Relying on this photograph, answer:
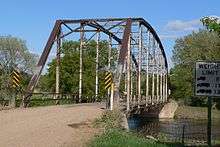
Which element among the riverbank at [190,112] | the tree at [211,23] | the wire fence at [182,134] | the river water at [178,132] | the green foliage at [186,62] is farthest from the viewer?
the green foliage at [186,62]

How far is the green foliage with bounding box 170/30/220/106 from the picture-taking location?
101000mm

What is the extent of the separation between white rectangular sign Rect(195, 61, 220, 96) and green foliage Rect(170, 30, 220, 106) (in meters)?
81.9

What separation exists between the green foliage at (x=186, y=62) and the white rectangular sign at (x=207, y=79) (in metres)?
81.9

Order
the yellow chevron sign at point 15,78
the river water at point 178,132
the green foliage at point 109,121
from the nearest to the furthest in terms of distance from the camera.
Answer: the green foliage at point 109,121
the river water at point 178,132
the yellow chevron sign at point 15,78

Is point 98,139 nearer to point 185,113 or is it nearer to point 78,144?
point 78,144

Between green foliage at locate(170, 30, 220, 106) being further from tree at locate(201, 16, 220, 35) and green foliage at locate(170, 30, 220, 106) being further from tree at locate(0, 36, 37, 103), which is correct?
tree at locate(201, 16, 220, 35)

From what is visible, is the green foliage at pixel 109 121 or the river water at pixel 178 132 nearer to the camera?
the green foliage at pixel 109 121

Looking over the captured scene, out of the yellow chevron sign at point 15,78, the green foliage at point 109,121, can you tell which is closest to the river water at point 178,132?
the green foliage at point 109,121

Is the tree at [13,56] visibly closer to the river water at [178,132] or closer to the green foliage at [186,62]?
the green foliage at [186,62]

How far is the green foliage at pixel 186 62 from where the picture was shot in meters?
101

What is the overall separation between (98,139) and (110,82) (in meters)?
17.8

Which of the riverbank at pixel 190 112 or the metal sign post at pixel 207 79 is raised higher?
the metal sign post at pixel 207 79

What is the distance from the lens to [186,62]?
110125 mm

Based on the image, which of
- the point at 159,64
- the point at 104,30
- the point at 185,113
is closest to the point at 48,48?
the point at 104,30
